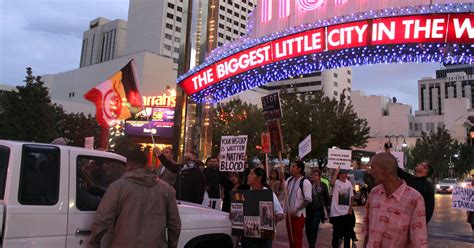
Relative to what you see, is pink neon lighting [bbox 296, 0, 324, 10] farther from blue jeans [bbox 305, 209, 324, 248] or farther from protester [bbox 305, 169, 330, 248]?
blue jeans [bbox 305, 209, 324, 248]

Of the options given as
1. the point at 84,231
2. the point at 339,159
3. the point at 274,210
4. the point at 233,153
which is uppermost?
the point at 339,159

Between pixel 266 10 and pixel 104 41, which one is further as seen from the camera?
pixel 104 41

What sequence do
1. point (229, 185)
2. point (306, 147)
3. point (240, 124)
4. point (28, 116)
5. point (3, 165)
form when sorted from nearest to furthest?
point (3, 165) < point (229, 185) < point (306, 147) < point (28, 116) < point (240, 124)

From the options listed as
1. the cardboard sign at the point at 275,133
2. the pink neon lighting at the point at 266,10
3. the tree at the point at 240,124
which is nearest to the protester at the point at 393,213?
the cardboard sign at the point at 275,133

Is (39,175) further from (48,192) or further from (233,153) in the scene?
(233,153)

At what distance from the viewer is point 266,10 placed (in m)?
14.1

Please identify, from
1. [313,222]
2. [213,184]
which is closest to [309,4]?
[213,184]

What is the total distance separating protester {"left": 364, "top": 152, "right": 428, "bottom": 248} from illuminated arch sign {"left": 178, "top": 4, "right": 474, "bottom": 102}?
8230mm

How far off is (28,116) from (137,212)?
2811cm

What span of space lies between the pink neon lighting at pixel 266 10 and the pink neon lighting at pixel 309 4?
1.07 m

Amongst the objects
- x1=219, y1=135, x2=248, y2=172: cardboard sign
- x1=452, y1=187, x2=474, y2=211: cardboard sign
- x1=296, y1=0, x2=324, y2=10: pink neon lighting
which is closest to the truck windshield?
x1=219, y1=135, x2=248, y2=172: cardboard sign

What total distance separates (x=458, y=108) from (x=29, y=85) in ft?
297

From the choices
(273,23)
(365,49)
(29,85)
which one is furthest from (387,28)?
(29,85)

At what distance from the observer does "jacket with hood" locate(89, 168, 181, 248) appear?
161 inches
